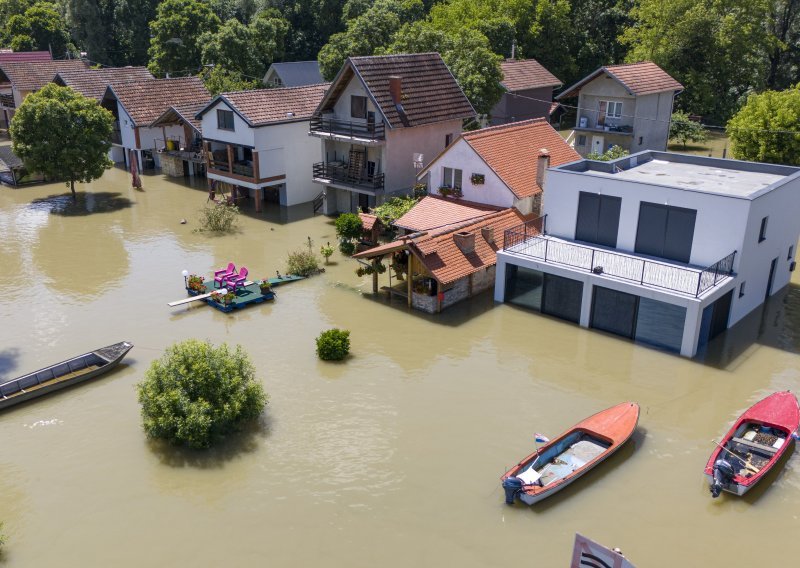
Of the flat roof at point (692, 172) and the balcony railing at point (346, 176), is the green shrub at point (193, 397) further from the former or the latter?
the balcony railing at point (346, 176)

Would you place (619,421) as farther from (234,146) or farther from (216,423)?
(234,146)

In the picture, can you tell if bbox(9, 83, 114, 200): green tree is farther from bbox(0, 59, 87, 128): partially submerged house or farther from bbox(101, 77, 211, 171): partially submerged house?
bbox(0, 59, 87, 128): partially submerged house

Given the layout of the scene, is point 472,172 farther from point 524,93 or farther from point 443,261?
point 524,93

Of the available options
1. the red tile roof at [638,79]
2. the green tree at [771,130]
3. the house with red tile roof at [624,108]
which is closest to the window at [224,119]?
the red tile roof at [638,79]

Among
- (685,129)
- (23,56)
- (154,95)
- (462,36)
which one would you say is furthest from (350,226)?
(23,56)

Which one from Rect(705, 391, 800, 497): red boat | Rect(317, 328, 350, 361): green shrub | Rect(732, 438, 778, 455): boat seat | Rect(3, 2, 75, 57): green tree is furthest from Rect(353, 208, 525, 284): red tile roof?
Rect(3, 2, 75, 57): green tree

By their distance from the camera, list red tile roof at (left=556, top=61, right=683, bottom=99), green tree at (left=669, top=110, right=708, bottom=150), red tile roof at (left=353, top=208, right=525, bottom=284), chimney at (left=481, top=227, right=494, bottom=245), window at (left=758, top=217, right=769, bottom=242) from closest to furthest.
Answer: window at (left=758, top=217, right=769, bottom=242) < red tile roof at (left=353, top=208, right=525, bottom=284) < chimney at (left=481, top=227, right=494, bottom=245) < red tile roof at (left=556, top=61, right=683, bottom=99) < green tree at (left=669, top=110, right=708, bottom=150)
